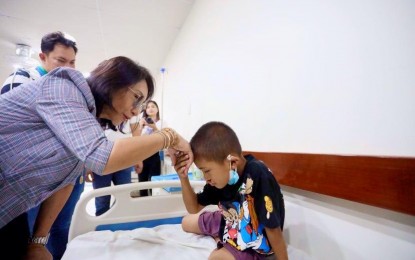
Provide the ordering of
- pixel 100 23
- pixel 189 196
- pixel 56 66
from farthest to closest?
pixel 100 23, pixel 56 66, pixel 189 196

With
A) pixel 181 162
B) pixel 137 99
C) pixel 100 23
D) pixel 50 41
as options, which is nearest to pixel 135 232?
pixel 181 162

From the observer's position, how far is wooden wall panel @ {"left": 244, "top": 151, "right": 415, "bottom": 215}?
24.0 inches

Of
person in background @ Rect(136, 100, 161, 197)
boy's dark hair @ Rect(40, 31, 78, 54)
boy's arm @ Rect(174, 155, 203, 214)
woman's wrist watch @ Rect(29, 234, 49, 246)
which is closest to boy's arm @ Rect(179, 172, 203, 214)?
boy's arm @ Rect(174, 155, 203, 214)

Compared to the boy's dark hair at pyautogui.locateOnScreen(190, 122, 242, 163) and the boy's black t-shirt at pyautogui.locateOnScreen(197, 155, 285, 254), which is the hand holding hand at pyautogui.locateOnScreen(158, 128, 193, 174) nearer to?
the boy's dark hair at pyautogui.locateOnScreen(190, 122, 242, 163)

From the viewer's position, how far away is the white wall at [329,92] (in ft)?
2.21

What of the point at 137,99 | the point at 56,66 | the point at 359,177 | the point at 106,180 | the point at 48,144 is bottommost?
the point at 106,180

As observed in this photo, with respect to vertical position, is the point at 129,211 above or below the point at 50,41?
below

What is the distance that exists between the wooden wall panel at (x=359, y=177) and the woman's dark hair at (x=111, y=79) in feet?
2.47

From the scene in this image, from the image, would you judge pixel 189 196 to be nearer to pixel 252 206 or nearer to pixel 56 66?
pixel 252 206

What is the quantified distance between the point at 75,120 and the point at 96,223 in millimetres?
791

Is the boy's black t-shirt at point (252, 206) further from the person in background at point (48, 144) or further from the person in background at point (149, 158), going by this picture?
the person in background at point (149, 158)

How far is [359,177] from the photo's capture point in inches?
28.6

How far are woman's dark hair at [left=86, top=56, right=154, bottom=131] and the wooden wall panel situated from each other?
752mm

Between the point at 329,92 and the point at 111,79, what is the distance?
829 millimetres
